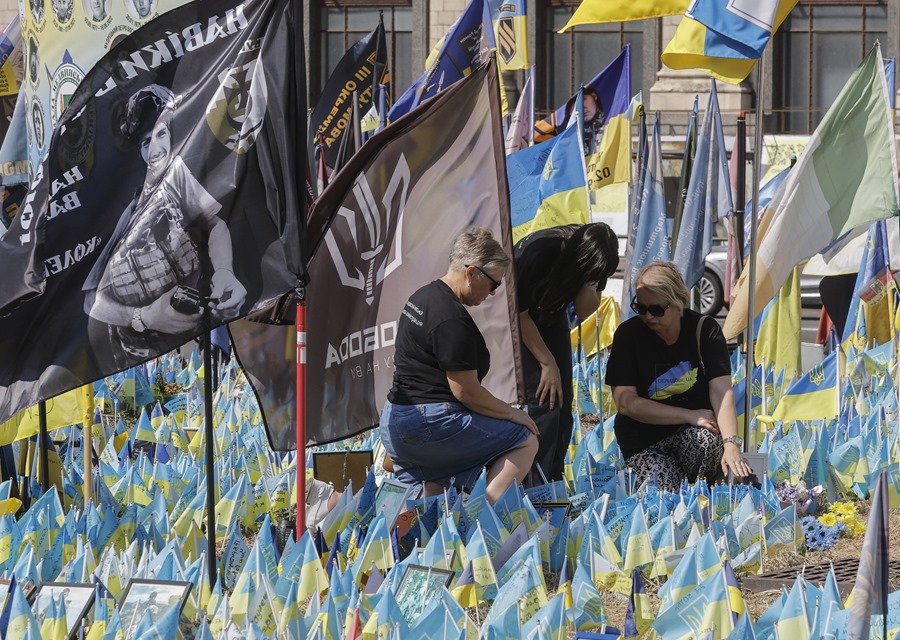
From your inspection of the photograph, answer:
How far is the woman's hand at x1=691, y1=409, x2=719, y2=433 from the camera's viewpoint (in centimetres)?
590

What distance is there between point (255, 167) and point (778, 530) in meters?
2.40

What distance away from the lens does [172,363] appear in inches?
386

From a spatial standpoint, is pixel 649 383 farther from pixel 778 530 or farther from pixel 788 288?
pixel 788 288

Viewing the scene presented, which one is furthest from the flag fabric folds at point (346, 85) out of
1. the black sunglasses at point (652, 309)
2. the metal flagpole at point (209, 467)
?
the metal flagpole at point (209, 467)

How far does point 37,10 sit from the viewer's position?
5945mm

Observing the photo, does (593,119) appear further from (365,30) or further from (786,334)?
(365,30)

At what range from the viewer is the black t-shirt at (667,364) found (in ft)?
19.5

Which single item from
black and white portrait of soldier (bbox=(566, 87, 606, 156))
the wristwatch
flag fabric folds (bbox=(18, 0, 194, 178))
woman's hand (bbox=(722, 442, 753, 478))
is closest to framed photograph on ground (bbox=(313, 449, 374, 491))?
woman's hand (bbox=(722, 442, 753, 478))

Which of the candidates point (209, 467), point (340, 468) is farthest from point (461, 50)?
point (209, 467)

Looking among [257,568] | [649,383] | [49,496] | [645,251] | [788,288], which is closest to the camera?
[257,568]

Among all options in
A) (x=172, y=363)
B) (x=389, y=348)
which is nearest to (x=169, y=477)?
(x=389, y=348)

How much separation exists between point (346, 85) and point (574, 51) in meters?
15.9

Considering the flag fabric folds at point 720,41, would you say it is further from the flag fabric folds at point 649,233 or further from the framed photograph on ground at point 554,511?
the flag fabric folds at point 649,233

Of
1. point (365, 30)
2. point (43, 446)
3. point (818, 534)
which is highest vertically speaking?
point (365, 30)
